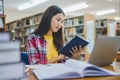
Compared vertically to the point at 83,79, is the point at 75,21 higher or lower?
higher

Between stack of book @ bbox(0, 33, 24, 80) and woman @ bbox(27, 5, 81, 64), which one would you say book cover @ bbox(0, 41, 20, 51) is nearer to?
stack of book @ bbox(0, 33, 24, 80)

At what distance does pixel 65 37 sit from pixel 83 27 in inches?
37.5

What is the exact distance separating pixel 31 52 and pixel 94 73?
123 centimetres

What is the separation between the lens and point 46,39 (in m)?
1.98

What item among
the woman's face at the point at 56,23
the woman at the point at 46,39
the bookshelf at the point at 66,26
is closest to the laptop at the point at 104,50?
the woman at the point at 46,39

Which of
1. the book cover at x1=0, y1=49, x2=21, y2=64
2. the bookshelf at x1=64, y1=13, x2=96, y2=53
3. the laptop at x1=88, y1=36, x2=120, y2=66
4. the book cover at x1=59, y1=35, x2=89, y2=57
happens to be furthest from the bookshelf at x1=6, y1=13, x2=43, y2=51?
the book cover at x1=0, y1=49, x2=21, y2=64

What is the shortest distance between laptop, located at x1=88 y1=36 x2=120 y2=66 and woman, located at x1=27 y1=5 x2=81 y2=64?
2.59 feet

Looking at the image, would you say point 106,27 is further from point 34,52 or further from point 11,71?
point 11,71

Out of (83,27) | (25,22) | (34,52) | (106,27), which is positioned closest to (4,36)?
(34,52)

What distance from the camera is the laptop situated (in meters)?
1.00

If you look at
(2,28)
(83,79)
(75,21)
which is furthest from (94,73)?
(75,21)

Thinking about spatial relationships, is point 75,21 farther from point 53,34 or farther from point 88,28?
point 53,34

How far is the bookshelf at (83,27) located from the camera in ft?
18.5

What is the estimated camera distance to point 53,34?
6.90 ft
